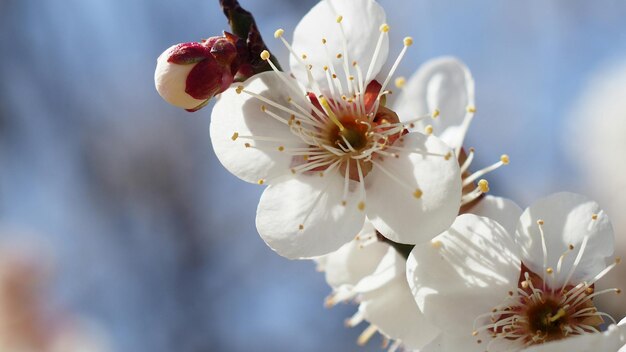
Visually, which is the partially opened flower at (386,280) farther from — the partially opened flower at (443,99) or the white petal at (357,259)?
the partially opened flower at (443,99)

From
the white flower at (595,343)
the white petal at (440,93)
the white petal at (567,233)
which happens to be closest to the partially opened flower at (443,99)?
the white petal at (440,93)

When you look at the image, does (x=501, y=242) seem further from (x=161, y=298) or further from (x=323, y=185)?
(x=161, y=298)

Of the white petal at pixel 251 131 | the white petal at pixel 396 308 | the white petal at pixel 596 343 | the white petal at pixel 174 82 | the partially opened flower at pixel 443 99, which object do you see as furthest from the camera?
the partially opened flower at pixel 443 99

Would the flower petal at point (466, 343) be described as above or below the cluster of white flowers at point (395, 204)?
A: below

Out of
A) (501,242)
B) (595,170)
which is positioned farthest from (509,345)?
(595,170)

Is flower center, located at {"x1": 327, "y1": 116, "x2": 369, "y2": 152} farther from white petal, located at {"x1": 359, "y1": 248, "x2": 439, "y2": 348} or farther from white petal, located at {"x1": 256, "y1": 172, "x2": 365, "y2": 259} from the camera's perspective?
white petal, located at {"x1": 359, "y1": 248, "x2": 439, "y2": 348}

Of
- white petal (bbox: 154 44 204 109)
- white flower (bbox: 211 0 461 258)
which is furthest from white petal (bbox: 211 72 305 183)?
white petal (bbox: 154 44 204 109)

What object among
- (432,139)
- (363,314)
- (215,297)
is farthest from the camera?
(215,297)
